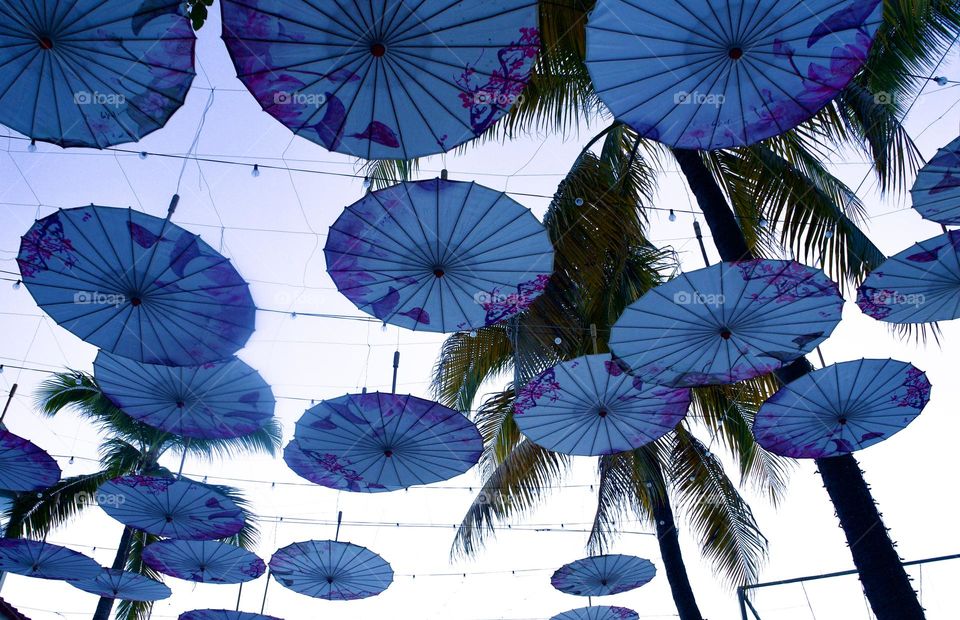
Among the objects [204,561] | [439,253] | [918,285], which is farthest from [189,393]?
[918,285]

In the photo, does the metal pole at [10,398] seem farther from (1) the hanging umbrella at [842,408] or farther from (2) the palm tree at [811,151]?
(1) the hanging umbrella at [842,408]

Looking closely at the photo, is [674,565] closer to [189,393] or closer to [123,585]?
[189,393]

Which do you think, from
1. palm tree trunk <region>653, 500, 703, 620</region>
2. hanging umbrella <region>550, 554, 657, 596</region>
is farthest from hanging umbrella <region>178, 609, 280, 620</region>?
palm tree trunk <region>653, 500, 703, 620</region>

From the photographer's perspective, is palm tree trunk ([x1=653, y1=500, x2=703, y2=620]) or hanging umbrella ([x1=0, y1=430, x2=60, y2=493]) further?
palm tree trunk ([x1=653, y1=500, x2=703, y2=620])

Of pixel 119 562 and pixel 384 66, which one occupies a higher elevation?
pixel 119 562

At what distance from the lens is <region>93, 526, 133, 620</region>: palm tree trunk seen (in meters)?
16.1

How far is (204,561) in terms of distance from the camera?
13.5 m

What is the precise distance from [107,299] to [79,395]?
13.1 metres

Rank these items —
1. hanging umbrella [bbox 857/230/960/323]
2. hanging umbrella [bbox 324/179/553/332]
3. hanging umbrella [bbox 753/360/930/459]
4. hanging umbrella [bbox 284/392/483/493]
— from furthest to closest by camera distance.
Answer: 1. hanging umbrella [bbox 284/392/483/493]
2. hanging umbrella [bbox 753/360/930/459]
3. hanging umbrella [bbox 857/230/960/323]
4. hanging umbrella [bbox 324/179/553/332]

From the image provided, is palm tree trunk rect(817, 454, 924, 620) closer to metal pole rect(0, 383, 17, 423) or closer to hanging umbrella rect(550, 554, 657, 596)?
hanging umbrella rect(550, 554, 657, 596)

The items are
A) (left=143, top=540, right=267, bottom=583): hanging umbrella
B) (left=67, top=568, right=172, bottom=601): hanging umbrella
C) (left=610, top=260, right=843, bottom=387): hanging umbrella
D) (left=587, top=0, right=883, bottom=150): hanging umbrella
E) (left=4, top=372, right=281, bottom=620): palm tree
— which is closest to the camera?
(left=587, top=0, right=883, bottom=150): hanging umbrella

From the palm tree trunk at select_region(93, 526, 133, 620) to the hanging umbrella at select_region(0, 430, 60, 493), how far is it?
17.6ft

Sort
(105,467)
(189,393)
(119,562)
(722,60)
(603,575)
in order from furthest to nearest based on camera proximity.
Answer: (105,467), (119,562), (603,575), (189,393), (722,60)

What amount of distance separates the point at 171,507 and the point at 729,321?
9.56m
